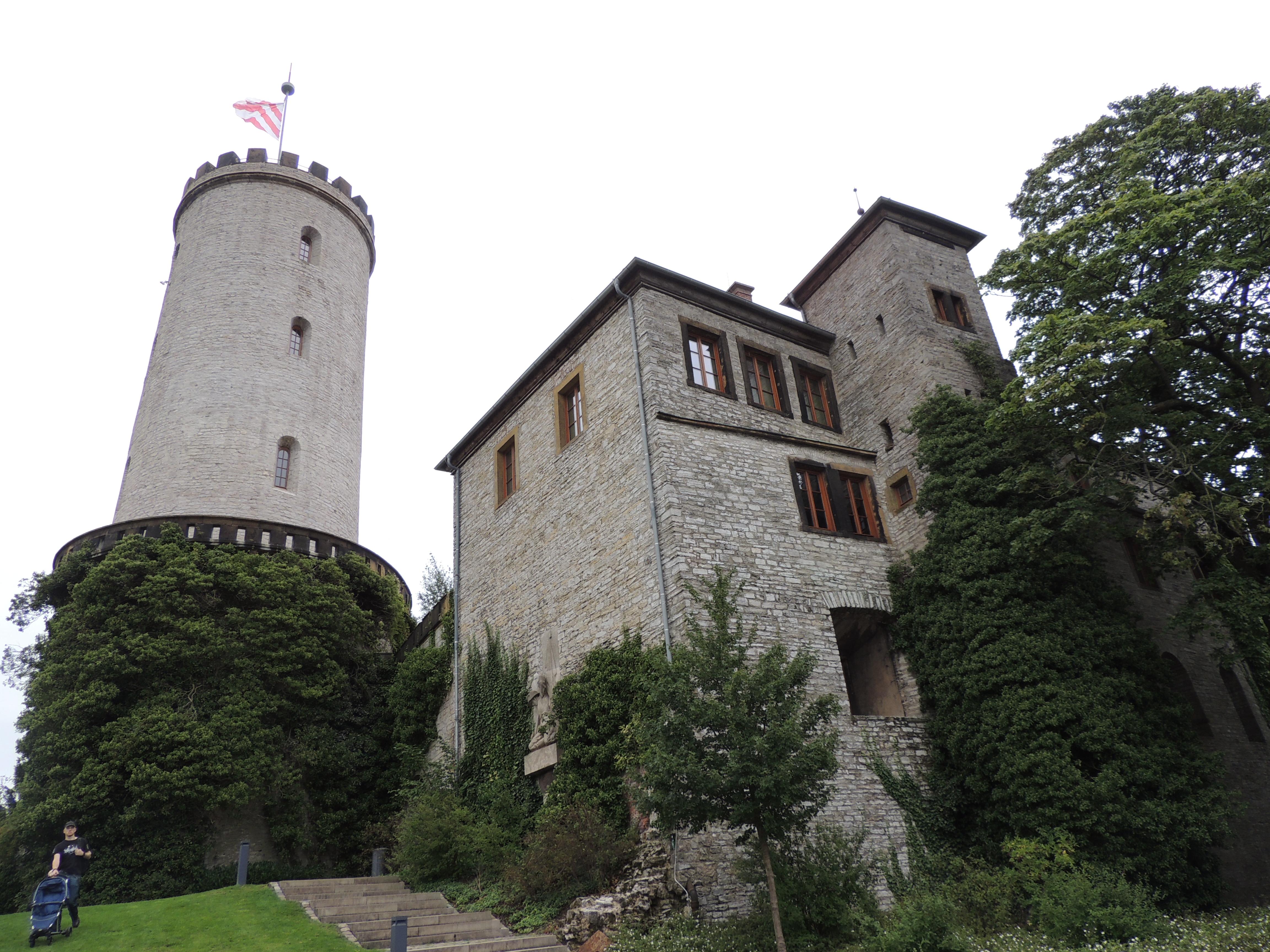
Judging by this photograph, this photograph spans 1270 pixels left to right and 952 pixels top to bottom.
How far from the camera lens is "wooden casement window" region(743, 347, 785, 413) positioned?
17391 mm

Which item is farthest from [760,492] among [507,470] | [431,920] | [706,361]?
[431,920]

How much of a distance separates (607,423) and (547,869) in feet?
26.3

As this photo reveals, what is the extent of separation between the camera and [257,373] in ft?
77.2

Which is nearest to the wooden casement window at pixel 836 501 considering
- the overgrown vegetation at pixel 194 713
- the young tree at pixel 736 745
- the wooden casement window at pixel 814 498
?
the wooden casement window at pixel 814 498

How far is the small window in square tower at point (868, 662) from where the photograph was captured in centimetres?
1527

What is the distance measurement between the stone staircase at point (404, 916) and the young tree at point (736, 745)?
2928 mm

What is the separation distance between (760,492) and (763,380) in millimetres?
3416

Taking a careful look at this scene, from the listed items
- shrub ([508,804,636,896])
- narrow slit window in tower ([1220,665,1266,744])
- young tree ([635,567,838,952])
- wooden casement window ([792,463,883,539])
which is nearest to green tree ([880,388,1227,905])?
wooden casement window ([792,463,883,539])

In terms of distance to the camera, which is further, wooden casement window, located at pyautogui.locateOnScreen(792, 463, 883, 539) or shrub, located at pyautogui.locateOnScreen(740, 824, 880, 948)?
wooden casement window, located at pyautogui.locateOnScreen(792, 463, 883, 539)

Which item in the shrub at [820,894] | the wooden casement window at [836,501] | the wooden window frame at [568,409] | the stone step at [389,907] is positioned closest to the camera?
the shrub at [820,894]

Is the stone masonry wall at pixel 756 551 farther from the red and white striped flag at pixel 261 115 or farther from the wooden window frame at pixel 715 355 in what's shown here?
the red and white striped flag at pixel 261 115

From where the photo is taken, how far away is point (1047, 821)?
474 inches

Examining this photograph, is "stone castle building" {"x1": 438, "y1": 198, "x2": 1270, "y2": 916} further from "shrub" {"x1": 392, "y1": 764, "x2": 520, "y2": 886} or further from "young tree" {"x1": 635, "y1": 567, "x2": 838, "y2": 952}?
"young tree" {"x1": 635, "y1": 567, "x2": 838, "y2": 952}

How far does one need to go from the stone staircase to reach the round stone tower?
8.61 m
